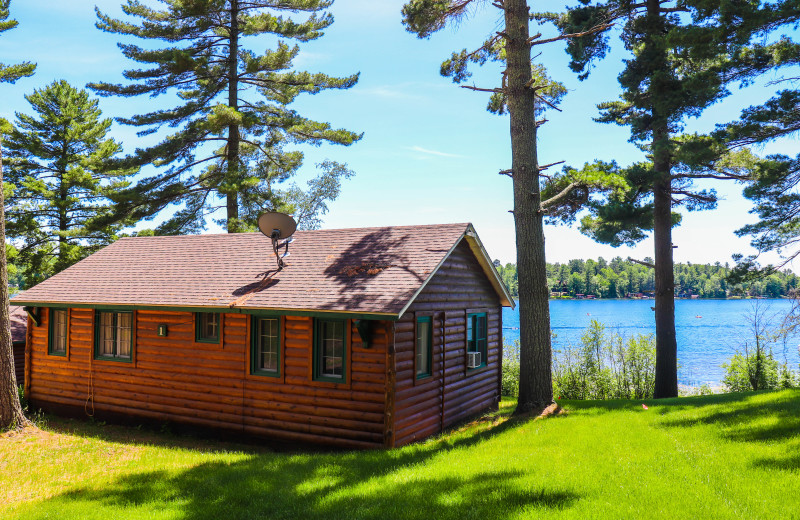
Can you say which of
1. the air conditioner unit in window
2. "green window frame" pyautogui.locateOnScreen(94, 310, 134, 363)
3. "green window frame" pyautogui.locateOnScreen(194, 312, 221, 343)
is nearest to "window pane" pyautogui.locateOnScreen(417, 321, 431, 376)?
the air conditioner unit in window

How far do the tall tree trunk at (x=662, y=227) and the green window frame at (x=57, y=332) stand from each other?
15986 millimetres

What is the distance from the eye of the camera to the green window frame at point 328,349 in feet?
32.6

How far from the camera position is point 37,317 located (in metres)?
13.5

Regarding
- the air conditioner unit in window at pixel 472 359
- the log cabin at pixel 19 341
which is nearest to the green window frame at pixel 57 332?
the log cabin at pixel 19 341

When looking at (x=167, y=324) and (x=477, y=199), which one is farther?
(x=477, y=199)

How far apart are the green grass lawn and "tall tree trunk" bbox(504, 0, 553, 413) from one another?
1230 millimetres

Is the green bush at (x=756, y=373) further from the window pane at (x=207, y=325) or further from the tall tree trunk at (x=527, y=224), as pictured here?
the window pane at (x=207, y=325)

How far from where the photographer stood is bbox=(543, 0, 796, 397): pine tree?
506 inches

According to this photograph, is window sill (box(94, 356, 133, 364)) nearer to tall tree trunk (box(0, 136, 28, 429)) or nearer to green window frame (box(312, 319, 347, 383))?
tall tree trunk (box(0, 136, 28, 429))

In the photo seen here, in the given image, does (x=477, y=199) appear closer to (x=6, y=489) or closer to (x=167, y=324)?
(x=167, y=324)

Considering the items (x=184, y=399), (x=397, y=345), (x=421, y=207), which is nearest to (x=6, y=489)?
(x=184, y=399)

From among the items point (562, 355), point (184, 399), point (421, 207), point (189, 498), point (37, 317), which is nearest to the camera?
point (189, 498)

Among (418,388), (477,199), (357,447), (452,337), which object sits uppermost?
(477,199)

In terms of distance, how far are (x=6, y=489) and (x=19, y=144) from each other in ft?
73.0
